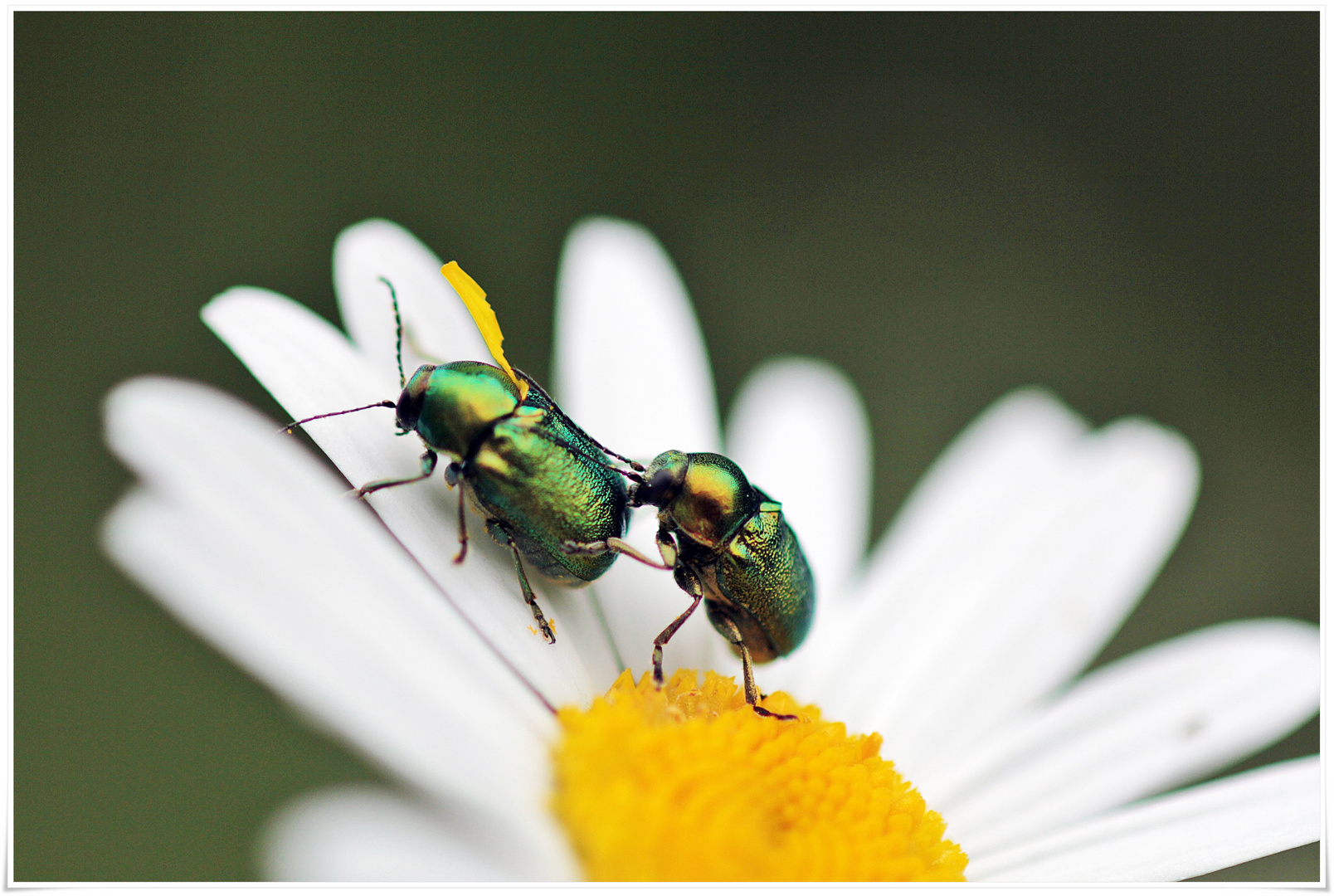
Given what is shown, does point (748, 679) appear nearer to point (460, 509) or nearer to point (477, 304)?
point (460, 509)

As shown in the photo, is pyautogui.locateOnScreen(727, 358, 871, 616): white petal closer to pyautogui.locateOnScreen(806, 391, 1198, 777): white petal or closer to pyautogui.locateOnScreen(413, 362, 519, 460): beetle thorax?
pyautogui.locateOnScreen(806, 391, 1198, 777): white petal

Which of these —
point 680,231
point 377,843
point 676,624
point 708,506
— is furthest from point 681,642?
point 680,231

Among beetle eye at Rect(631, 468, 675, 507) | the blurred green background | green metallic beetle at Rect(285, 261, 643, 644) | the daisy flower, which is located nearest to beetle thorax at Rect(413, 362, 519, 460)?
green metallic beetle at Rect(285, 261, 643, 644)

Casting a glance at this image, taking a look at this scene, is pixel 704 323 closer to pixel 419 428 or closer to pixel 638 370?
pixel 638 370

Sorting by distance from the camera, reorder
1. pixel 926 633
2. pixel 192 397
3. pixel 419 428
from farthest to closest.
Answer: pixel 926 633
pixel 419 428
pixel 192 397

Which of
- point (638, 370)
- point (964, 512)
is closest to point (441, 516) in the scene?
point (638, 370)

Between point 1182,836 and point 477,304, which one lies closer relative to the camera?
point 477,304

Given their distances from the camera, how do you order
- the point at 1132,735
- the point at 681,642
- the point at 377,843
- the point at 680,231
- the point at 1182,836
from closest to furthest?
1. the point at 377,843
2. the point at 1182,836
3. the point at 681,642
4. the point at 1132,735
5. the point at 680,231
